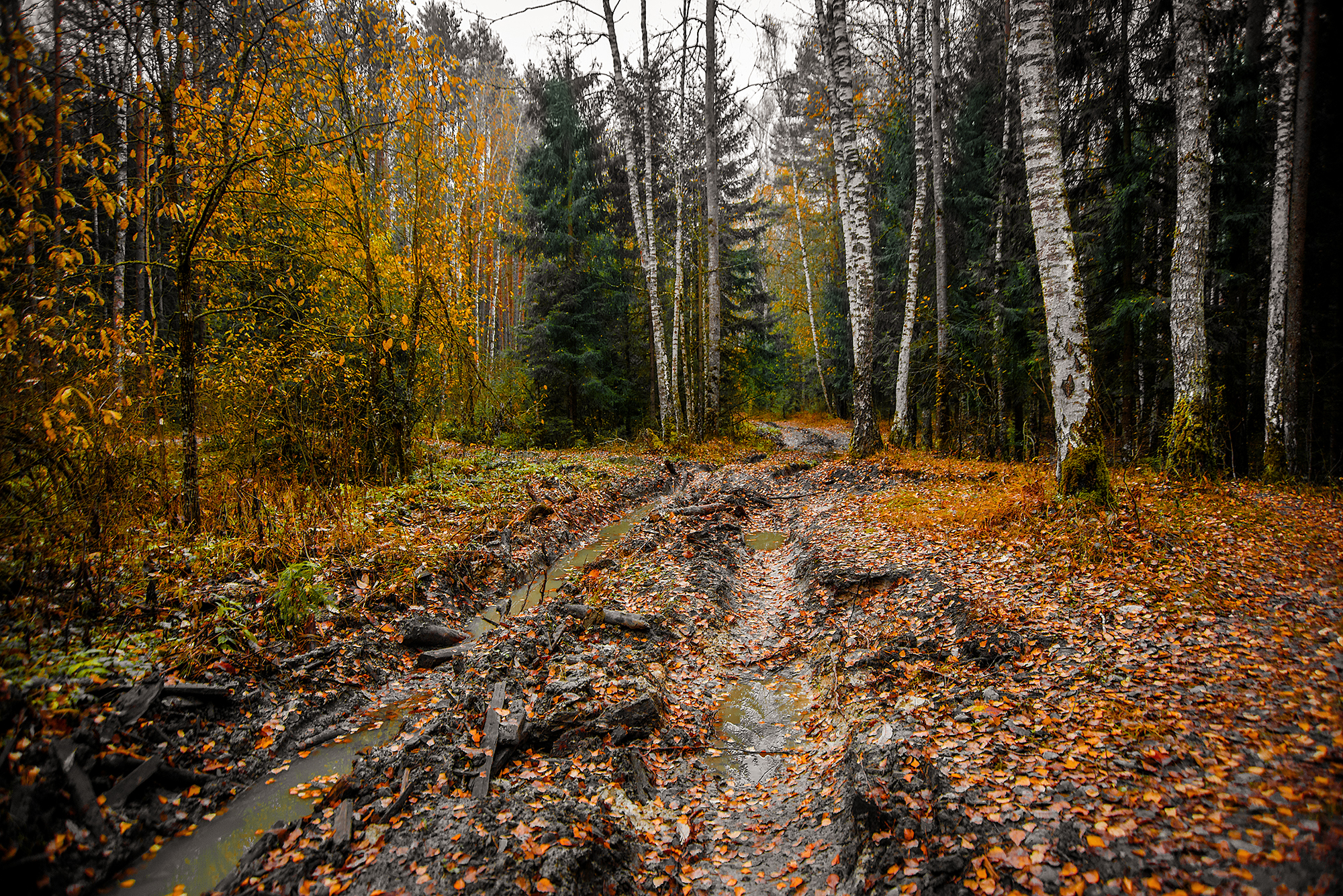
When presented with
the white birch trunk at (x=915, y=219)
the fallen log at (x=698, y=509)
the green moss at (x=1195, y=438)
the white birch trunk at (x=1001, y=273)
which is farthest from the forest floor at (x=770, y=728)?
the white birch trunk at (x=915, y=219)

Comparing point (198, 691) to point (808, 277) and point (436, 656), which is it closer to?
point (436, 656)

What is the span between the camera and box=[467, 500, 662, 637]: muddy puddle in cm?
666

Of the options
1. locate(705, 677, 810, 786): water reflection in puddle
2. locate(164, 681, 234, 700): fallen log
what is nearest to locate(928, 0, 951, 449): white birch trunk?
locate(705, 677, 810, 786): water reflection in puddle

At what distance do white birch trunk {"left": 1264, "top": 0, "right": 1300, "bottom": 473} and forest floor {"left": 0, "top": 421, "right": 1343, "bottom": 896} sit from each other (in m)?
1.42

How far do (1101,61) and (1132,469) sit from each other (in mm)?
8658

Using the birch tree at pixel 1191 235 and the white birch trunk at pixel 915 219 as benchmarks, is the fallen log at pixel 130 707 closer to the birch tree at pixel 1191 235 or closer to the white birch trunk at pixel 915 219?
the birch tree at pixel 1191 235

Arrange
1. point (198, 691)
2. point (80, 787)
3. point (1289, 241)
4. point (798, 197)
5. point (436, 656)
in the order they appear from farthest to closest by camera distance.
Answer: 1. point (798, 197)
2. point (1289, 241)
3. point (436, 656)
4. point (198, 691)
5. point (80, 787)

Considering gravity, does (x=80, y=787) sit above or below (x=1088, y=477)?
below

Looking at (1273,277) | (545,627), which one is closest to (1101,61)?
(1273,277)

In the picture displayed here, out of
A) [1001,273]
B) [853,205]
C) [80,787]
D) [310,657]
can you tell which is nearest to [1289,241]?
[1001,273]

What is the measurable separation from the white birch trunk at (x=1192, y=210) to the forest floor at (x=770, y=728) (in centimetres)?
195

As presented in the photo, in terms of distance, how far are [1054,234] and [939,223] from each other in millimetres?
8634

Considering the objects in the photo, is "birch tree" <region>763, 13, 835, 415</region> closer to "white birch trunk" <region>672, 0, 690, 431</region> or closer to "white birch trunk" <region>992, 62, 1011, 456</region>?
"white birch trunk" <region>672, 0, 690, 431</region>

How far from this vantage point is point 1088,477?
637 cm
